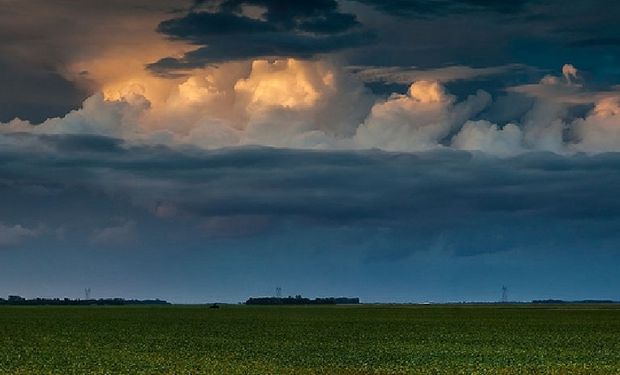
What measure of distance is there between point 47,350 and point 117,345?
28.2ft

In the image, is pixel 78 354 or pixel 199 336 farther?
pixel 199 336

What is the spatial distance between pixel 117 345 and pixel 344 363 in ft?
93.4

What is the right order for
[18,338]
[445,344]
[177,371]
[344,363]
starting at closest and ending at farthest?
[177,371], [344,363], [445,344], [18,338]

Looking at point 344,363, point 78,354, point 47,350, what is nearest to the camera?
point 344,363

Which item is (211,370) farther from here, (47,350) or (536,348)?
(536,348)

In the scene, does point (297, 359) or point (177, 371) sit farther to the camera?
point (297, 359)

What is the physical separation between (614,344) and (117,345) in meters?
44.1

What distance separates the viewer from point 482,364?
6266 cm

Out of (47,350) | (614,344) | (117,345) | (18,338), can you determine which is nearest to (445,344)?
(614,344)

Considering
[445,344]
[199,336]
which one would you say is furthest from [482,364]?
[199,336]

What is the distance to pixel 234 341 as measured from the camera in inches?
3568

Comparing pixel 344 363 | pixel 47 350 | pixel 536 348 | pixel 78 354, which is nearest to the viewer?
pixel 344 363

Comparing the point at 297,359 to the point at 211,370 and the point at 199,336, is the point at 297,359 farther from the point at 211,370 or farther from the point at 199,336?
the point at 199,336

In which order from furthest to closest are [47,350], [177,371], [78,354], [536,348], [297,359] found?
[536,348]
[47,350]
[78,354]
[297,359]
[177,371]
